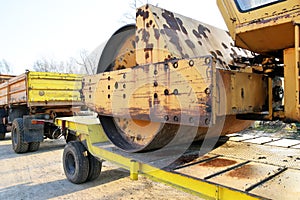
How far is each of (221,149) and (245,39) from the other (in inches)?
44.2

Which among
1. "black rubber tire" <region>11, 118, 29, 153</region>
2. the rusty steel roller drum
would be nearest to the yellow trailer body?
"black rubber tire" <region>11, 118, 29, 153</region>

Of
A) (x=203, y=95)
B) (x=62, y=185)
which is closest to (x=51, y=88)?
(x=62, y=185)

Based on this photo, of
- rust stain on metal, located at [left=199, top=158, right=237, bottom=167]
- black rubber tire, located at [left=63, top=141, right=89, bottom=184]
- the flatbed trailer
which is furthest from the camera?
black rubber tire, located at [left=63, top=141, right=89, bottom=184]

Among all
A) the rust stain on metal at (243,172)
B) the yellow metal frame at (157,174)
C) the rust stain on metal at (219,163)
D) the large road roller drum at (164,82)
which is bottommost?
the yellow metal frame at (157,174)

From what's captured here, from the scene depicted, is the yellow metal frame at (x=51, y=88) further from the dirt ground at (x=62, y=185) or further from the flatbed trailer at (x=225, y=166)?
the flatbed trailer at (x=225, y=166)

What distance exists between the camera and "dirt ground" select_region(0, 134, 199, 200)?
11.9 feet

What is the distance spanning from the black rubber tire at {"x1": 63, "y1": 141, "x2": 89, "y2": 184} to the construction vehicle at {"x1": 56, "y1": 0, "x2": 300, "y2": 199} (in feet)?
1.95

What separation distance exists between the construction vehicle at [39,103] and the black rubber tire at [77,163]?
7.33 feet

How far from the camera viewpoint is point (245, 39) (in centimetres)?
206

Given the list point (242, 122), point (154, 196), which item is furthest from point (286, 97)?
point (154, 196)

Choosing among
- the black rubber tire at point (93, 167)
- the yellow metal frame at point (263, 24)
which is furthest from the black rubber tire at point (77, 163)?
the yellow metal frame at point (263, 24)

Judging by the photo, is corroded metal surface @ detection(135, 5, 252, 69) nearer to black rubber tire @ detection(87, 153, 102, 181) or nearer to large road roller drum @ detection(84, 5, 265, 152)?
large road roller drum @ detection(84, 5, 265, 152)

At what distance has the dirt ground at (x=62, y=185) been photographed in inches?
143

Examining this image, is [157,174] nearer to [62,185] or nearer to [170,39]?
[170,39]
